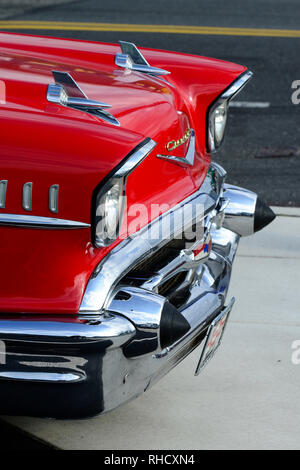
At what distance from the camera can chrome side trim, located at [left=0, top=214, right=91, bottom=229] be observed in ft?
6.89

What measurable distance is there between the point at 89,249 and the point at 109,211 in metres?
0.11

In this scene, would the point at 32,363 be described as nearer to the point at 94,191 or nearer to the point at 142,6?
the point at 94,191

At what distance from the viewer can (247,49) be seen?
9.73 metres

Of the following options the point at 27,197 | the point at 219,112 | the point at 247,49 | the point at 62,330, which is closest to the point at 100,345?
the point at 62,330

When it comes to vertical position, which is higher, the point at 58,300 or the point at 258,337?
the point at 58,300

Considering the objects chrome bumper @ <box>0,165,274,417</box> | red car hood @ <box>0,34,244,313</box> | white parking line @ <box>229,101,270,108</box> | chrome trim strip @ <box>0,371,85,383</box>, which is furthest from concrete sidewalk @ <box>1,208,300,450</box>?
white parking line @ <box>229,101,270,108</box>

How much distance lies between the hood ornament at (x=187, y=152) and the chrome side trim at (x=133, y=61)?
0.27 meters

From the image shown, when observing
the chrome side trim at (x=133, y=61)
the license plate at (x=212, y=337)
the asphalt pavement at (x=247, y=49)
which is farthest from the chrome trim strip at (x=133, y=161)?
the asphalt pavement at (x=247, y=49)

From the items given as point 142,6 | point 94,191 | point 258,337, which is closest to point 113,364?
point 94,191

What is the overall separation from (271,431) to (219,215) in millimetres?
798

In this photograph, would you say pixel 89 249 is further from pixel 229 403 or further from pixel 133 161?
pixel 229 403

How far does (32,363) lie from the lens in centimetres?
211

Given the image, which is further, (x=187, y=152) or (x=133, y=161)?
(x=187, y=152)

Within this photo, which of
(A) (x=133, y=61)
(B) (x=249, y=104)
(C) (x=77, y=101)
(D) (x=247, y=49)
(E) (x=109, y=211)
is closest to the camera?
(E) (x=109, y=211)
